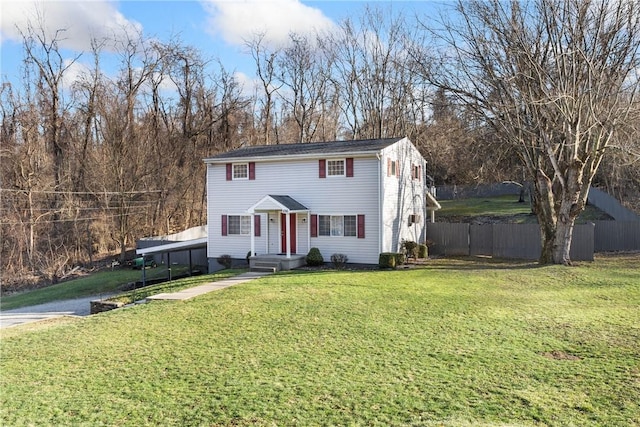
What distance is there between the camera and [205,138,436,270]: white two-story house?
66.3ft

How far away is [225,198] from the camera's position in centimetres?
2277

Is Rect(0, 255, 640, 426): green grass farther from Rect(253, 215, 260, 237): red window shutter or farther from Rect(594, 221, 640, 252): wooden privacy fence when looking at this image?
Rect(594, 221, 640, 252): wooden privacy fence

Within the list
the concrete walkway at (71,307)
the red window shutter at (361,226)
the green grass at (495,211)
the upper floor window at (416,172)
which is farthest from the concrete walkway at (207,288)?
the green grass at (495,211)

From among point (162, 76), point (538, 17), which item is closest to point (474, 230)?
point (538, 17)

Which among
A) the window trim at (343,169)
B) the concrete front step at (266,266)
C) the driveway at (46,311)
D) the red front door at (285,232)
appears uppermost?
the window trim at (343,169)

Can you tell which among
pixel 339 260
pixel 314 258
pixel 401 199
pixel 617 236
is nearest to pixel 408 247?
pixel 401 199

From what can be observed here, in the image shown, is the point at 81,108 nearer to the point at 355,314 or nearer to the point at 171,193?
the point at 171,193

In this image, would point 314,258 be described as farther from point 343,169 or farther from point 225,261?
point 225,261

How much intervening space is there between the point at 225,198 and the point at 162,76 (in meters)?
19.0

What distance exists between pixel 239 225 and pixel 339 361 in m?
15.4

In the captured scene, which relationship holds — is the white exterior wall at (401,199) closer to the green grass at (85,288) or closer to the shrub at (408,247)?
the shrub at (408,247)

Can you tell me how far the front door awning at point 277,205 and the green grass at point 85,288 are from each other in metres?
6.59

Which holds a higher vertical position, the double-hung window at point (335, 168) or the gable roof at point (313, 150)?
the gable roof at point (313, 150)

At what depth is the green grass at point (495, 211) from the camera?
1252 inches
